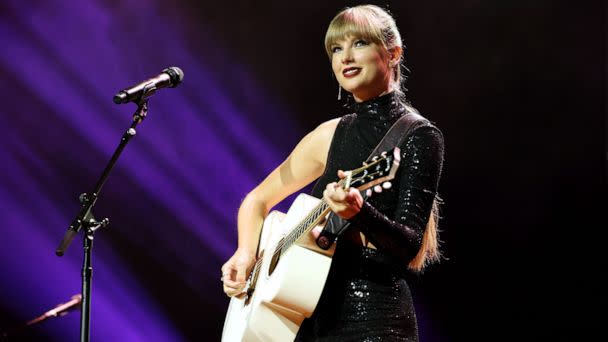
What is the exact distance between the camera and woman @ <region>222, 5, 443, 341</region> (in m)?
1.93

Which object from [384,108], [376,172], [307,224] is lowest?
[307,224]

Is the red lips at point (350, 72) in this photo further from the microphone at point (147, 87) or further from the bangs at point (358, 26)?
the microphone at point (147, 87)

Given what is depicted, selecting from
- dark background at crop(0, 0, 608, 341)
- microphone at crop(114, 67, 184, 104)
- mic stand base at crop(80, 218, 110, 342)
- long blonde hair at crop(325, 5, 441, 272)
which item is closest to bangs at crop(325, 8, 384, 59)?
long blonde hair at crop(325, 5, 441, 272)

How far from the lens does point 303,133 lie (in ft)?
15.4

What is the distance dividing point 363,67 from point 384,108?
16 cm

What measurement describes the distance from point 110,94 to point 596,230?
3411 mm

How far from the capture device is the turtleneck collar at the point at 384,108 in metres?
2.31

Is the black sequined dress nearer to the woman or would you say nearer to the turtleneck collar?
the woman

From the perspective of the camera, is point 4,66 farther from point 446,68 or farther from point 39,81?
point 446,68

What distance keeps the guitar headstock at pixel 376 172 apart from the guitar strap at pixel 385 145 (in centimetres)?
13

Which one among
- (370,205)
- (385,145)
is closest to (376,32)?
(385,145)

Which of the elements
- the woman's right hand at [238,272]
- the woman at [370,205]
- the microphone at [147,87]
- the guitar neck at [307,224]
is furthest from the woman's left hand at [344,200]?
the microphone at [147,87]

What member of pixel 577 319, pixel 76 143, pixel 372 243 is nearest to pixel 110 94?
pixel 76 143

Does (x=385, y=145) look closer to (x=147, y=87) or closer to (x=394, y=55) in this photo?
(x=394, y=55)
